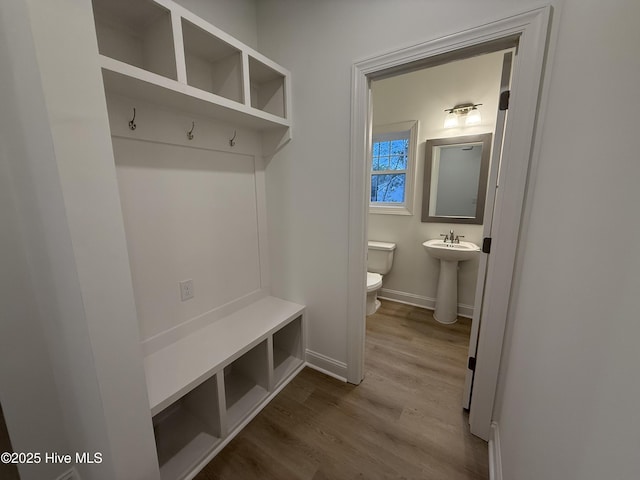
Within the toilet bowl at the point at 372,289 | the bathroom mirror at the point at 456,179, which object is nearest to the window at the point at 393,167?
the bathroom mirror at the point at 456,179

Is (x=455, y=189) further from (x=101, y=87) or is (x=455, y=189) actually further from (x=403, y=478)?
(x=101, y=87)

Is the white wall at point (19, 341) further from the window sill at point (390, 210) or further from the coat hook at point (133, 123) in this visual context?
the window sill at point (390, 210)

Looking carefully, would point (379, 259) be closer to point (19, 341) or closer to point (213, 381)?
point (213, 381)

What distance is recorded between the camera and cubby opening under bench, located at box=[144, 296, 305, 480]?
A: 127 cm

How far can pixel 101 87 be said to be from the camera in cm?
78

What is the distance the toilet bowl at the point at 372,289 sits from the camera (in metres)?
2.59

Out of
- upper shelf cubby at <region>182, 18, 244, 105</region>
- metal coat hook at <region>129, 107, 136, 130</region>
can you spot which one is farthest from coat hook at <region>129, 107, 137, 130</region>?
upper shelf cubby at <region>182, 18, 244, 105</region>

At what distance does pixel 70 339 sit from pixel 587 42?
1909 millimetres

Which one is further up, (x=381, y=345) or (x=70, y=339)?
(x=70, y=339)

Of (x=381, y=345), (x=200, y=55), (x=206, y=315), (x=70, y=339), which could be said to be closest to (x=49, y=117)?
(x=70, y=339)

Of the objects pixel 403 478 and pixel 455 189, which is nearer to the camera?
pixel 403 478

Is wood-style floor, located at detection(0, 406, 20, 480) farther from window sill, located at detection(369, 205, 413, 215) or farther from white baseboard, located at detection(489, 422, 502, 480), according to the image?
window sill, located at detection(369, 205, 413, 215)

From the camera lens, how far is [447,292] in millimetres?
2686

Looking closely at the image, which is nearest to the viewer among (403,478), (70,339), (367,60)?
(70,339)
